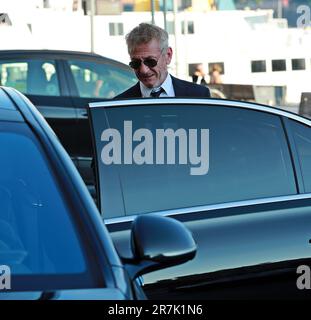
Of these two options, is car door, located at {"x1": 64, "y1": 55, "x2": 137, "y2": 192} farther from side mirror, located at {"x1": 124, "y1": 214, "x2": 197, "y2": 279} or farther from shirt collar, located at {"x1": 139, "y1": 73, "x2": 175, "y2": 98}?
side mirror, located at {"x1": 124, "y1": 214, "x2": 197, "y2": 279}

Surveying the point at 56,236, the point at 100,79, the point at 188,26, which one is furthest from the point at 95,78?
the point at 188,26

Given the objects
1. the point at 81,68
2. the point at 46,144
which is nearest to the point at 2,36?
the point at 81,68

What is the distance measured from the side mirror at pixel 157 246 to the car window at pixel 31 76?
8.79 metres

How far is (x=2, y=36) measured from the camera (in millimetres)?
31828

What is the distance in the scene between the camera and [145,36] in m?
Result: 5.45

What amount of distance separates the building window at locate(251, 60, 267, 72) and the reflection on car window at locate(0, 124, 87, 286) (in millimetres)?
69645

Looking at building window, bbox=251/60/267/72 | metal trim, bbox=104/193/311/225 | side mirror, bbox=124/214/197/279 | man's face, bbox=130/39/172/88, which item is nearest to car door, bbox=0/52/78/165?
man's face, bbox=130/39/172/88

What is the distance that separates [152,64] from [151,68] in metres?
0.03

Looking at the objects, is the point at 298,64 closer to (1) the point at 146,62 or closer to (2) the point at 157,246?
(1) the point at 146,62

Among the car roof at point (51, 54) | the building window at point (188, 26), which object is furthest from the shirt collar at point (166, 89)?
the building window at point (188, 26)

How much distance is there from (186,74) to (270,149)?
202 ft

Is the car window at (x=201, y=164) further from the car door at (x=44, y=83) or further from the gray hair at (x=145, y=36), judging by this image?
the car door at (x=44, y=83)

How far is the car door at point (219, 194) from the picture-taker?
434cm

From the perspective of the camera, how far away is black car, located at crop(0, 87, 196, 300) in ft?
9.79
